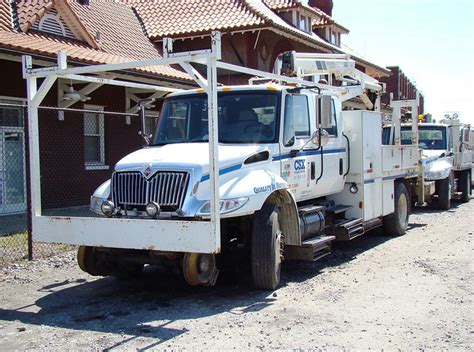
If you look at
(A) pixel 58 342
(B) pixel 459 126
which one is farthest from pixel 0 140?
(B) pixel 459 126

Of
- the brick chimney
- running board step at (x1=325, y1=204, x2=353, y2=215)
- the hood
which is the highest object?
the brick chimney

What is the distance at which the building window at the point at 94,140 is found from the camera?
15516mm

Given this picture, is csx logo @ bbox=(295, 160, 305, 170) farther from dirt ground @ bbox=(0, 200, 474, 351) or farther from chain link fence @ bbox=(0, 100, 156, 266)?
chain link fence @ bbox=(0, 100, 156, 266)

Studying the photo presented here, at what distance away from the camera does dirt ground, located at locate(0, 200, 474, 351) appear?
507 cm

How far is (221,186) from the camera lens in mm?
6199

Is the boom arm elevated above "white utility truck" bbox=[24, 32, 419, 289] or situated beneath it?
elevated above

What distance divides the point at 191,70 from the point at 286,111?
188 centimetres

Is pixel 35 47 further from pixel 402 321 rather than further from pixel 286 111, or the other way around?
pixel 402 321

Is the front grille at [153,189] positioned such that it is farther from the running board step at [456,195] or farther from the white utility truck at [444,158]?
the running board step at [456,195]

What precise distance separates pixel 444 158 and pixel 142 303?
1099 cm

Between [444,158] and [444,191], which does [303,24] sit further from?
Answer: [444,191]

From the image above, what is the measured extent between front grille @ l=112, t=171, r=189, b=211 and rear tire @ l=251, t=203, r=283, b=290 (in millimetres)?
981

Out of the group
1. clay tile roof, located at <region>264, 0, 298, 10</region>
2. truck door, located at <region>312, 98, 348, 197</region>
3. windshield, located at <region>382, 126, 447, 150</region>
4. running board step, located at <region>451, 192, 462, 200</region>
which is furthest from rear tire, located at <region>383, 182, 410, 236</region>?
clay tile roof, located at <region>264, 0, 298, 10</region>

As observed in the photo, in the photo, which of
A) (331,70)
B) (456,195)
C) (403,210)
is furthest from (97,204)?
(456,195)
